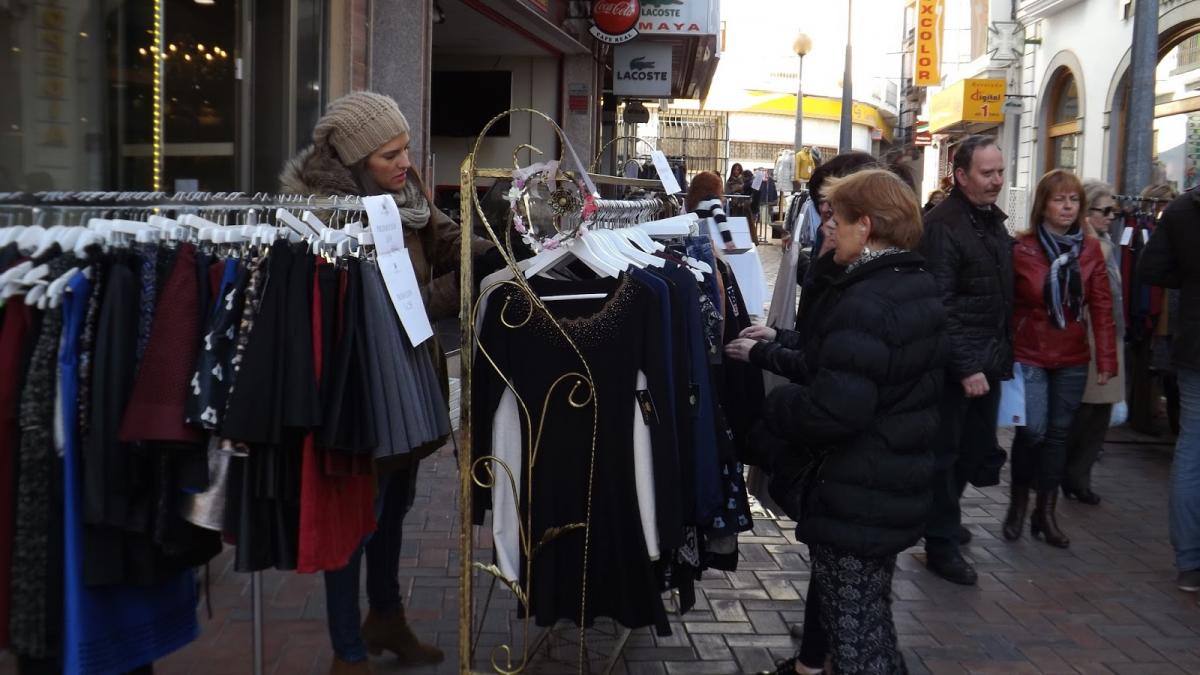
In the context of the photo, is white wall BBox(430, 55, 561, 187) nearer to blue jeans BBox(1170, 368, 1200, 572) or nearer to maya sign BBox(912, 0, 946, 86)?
blue jeans BBox(1170, 368, 1200, 572)

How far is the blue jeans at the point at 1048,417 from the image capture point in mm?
5441

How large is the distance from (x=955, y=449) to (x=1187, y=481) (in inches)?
40.4

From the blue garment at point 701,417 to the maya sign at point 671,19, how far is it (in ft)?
41.9

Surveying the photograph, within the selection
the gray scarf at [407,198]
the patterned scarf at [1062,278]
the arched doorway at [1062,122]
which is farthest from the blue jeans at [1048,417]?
the arched doorway at [1062,122]

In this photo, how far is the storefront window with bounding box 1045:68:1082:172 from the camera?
1856 centimetres

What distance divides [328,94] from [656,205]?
390 cm

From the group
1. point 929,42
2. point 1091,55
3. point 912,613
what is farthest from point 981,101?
point 912,613

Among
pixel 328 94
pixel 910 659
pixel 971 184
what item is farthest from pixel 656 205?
pixel 328 94

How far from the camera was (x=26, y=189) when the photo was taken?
5.27 m

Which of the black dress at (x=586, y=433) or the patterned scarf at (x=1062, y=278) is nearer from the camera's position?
the black dress at (x=586, y=433)

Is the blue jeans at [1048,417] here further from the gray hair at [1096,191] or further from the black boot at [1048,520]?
the gray hair at [1096,191]

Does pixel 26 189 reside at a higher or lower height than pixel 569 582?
higher

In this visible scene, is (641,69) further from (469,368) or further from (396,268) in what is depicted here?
(396,268)

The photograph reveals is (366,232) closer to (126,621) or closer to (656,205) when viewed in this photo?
(126,621)
